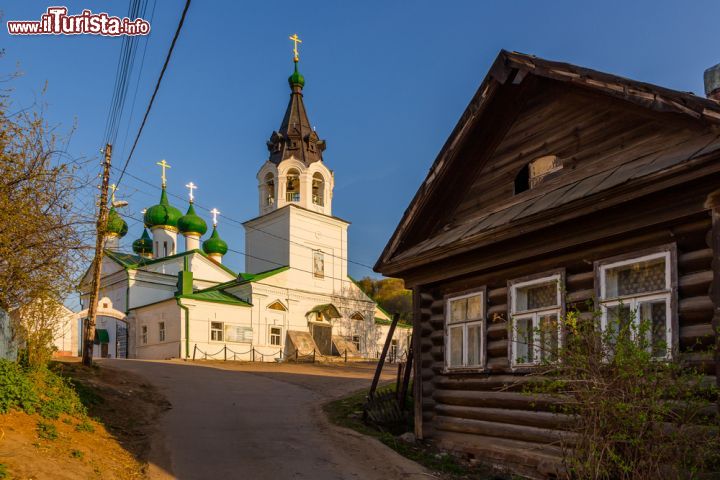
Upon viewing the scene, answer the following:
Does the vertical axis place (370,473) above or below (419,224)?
below

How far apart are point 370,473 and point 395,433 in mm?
3703

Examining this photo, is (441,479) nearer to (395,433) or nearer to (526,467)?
(526,467)

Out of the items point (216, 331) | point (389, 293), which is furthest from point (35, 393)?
point (389, 293)

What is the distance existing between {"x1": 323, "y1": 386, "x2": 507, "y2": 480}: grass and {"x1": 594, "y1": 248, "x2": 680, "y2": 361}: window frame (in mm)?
3234

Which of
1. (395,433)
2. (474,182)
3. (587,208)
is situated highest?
(474,182)

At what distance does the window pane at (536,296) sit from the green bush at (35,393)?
7.91 meters

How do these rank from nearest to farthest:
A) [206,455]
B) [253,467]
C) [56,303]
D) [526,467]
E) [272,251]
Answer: [526,467] < [253,467] < [206,455] < [56,303] < [272,251]

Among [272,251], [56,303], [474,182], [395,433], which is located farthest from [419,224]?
[272,251]

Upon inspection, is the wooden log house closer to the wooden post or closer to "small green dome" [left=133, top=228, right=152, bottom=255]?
the wooden post

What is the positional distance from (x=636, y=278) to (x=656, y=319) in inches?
22.8

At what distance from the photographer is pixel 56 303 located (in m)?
12.8

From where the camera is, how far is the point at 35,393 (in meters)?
11.0

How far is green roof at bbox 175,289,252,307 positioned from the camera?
119ft

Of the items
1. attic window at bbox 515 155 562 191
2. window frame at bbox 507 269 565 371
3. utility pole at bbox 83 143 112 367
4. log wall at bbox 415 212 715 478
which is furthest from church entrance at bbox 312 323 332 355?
window frame at bbox 507 269 565 371
